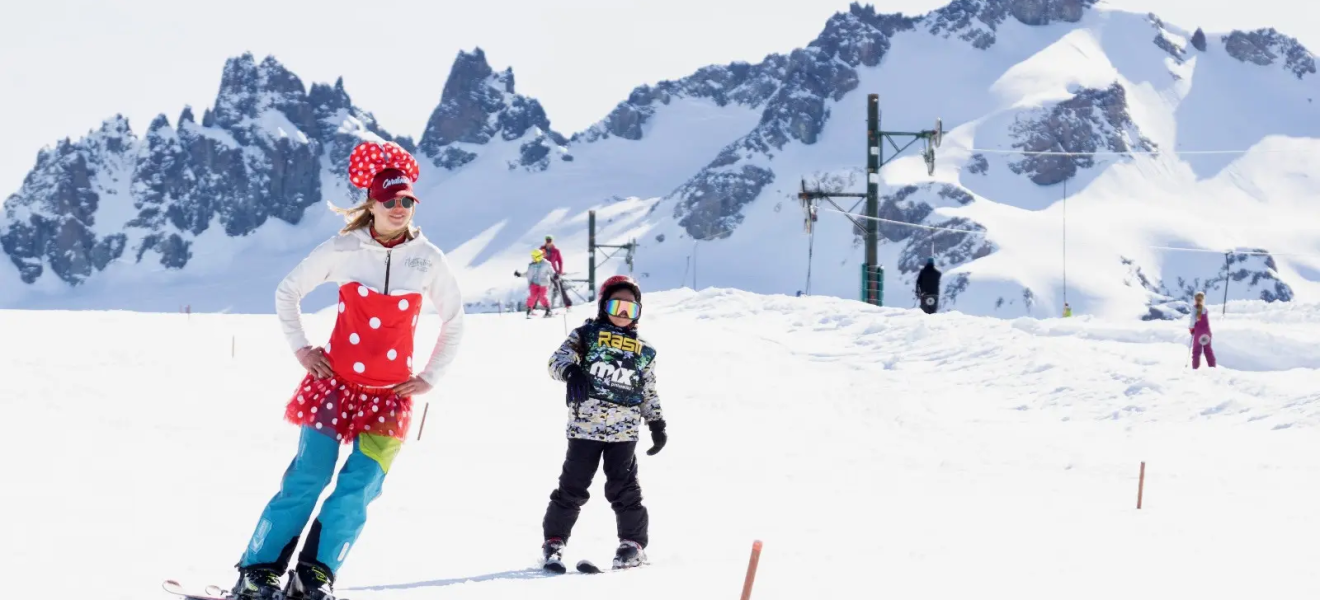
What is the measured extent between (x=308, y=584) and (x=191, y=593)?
1.36 feet

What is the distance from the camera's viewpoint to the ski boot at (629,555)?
6.39 metres

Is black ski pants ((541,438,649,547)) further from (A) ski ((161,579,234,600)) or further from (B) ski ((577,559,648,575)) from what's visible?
(A) ski ((161,579,234,600))

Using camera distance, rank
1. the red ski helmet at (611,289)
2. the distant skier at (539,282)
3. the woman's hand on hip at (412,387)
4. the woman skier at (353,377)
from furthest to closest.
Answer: the distant skier at (539,282)
the red ski helmet at (611,289)
the woman's hand on hip at (412,387)
the woman skier at (353,377)

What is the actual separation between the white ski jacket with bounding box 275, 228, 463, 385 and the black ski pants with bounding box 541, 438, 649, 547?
4.29 feet

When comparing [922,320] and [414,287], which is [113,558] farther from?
[922,320]

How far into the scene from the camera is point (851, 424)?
48.3 ft

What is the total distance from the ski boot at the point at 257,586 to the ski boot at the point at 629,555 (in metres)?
1.95

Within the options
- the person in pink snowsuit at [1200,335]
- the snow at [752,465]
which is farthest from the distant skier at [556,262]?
the person in pink snowsuit at [1200,335]

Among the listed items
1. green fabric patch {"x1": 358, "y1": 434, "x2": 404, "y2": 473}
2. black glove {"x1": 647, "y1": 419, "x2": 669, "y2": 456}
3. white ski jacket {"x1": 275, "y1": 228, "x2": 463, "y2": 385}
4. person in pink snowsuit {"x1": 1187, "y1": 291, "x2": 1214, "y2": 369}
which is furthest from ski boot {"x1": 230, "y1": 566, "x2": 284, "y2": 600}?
person in pink snowsuit {"x1": 1187, "y1": 291, "x2": 1214, "y2": 369}

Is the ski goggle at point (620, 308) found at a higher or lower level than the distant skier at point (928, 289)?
lower

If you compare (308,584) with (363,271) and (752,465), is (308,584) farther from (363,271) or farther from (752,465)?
(752,465)

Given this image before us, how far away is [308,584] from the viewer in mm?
4883

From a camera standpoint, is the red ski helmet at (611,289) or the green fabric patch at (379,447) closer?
the green fabric patch at (379,447)

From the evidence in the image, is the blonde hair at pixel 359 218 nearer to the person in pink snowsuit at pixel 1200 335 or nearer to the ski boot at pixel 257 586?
the ski boot at pixel 257 586
